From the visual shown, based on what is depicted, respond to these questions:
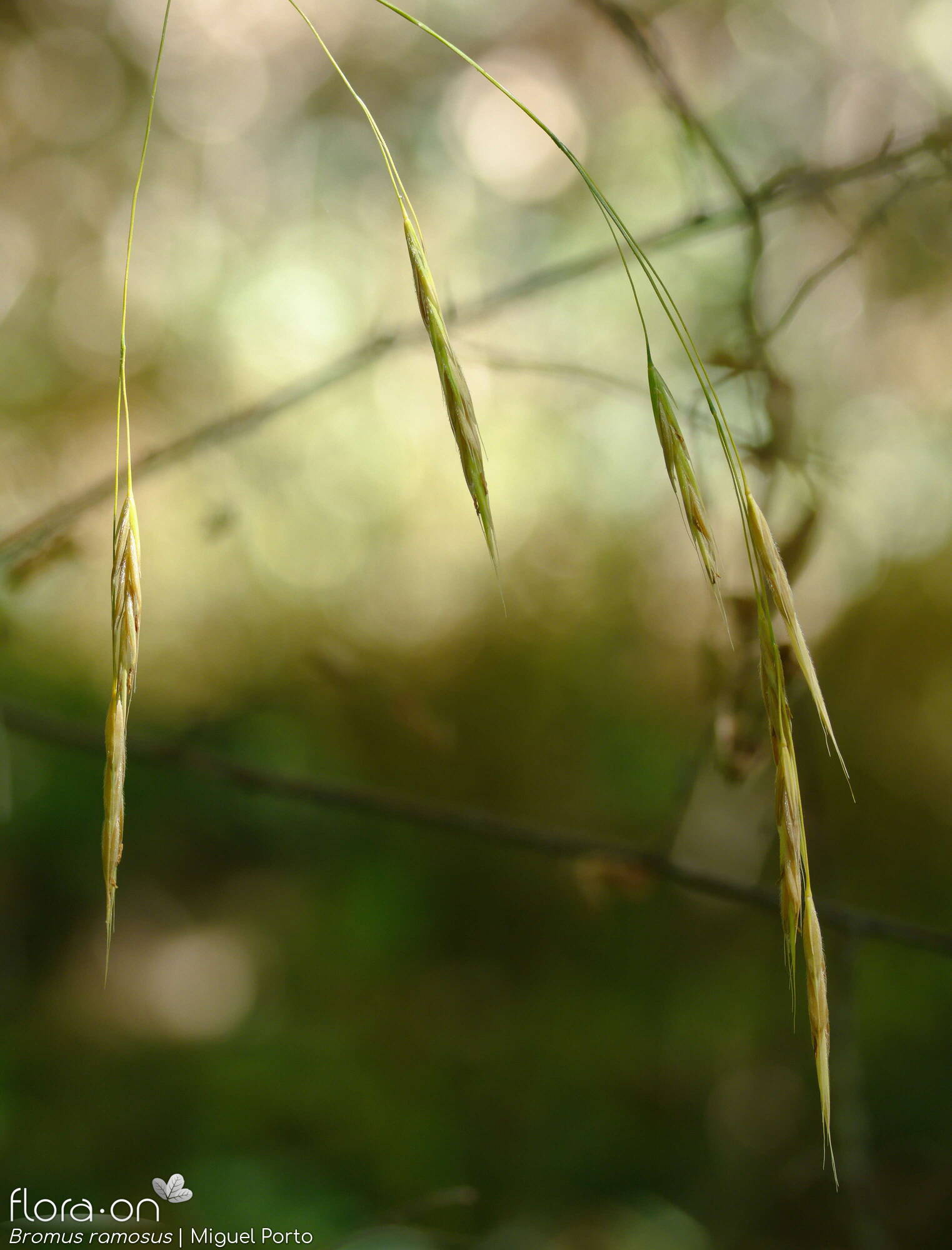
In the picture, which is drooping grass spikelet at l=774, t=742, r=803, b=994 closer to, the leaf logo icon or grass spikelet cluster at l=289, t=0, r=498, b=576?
grass spikelet cluster at l=289, t=0, r=498, b=576

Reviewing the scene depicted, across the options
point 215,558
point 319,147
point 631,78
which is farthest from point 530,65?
point 215,558

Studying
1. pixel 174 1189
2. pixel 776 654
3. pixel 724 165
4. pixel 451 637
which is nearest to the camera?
pixel 776 654

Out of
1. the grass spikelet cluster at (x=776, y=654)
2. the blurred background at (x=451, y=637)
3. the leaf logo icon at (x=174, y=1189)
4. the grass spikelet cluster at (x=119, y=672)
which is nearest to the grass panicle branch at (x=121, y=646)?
the grass spikelet cluster at (x=119, y=672)

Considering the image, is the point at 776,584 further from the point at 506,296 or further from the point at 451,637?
the point at 451,637

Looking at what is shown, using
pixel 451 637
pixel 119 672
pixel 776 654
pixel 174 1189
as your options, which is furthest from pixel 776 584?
pixel 451 637

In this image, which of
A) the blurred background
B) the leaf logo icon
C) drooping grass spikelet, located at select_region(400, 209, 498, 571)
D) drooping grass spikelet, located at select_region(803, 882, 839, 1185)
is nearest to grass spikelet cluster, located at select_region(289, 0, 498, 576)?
drooping grass spikelet, located at select_region(400, 209, 498, 571)

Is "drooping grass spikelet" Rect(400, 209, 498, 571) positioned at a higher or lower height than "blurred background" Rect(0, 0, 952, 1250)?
lower
